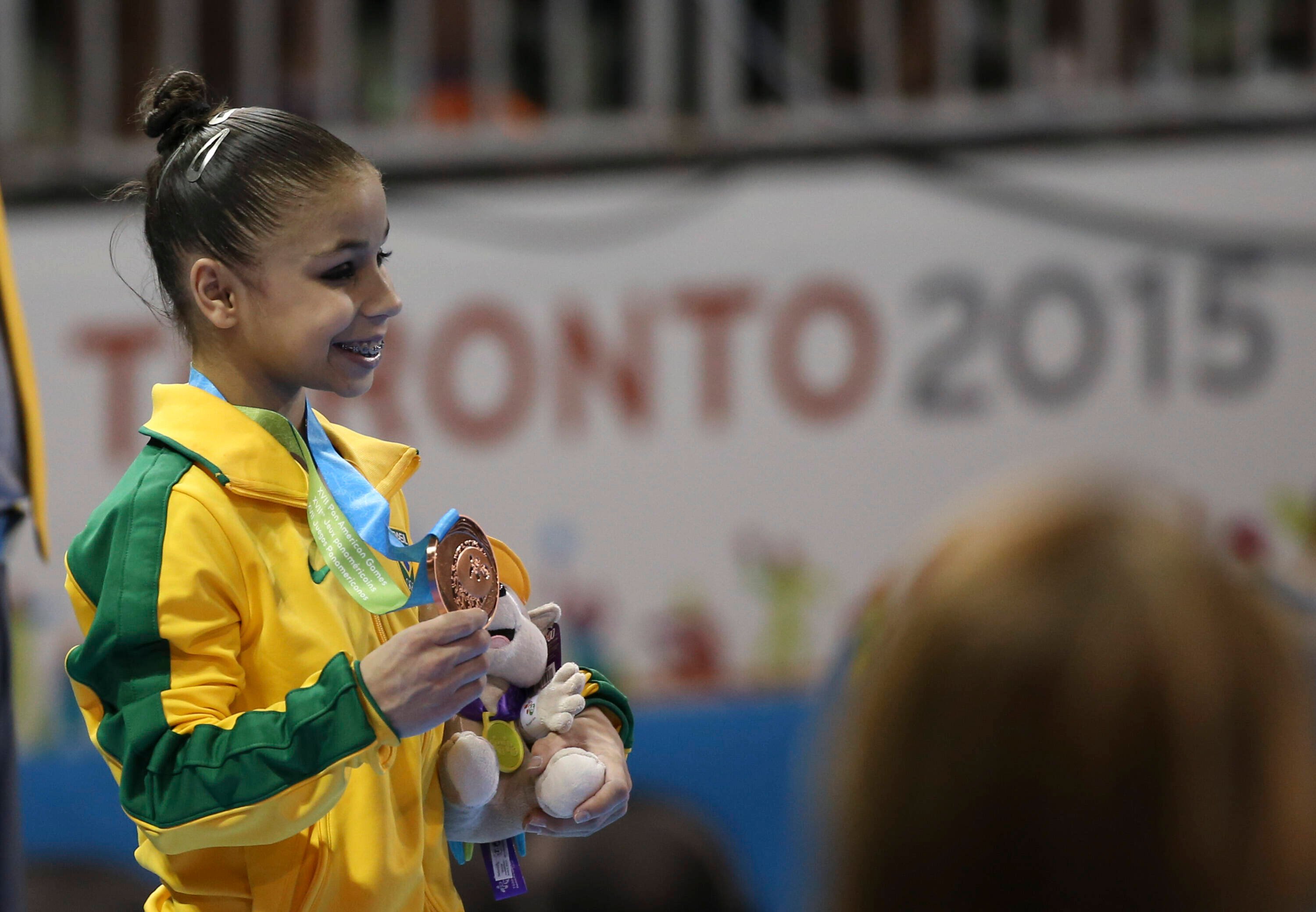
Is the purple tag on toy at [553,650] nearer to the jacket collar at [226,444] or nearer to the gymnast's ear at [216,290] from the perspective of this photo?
the jacket collar at [226,444]

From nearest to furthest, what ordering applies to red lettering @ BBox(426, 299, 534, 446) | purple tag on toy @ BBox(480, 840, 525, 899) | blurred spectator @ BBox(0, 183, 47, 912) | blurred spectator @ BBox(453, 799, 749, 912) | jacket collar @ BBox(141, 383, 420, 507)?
jacket collar @ BBox(141, 383, 420, 507) < purple tag on toy @ BBox(480, 840, 525, 899) < blurred spectator @ BBox(0, 183, 47, 912) < blurred spectator @ BBox(453, 799, 749, 912) < red lettering @ BBox(426, 299, 534, 446)

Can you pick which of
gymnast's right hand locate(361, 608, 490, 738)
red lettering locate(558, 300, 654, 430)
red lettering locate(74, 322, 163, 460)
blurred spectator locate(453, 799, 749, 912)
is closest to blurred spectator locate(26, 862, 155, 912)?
blurred spectator locate(453, 799, 749, 912)

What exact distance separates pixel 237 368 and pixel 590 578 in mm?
2042

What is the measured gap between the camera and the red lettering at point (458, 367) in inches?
127

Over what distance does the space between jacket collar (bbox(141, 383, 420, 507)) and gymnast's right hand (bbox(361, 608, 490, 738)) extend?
16cm

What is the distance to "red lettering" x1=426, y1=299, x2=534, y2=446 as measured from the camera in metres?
3.22

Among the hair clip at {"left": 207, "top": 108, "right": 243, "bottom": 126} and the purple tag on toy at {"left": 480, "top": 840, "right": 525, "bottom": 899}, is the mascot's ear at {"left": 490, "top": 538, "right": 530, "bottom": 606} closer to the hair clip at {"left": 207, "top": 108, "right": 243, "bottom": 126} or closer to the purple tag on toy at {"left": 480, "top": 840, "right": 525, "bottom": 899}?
the purple tag on toy at {"left": 480, "top": 840, "right": 525, "bottom": 899}

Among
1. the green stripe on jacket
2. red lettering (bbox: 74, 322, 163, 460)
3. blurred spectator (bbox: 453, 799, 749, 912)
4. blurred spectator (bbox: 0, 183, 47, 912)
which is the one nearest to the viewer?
the green stripe on jacket

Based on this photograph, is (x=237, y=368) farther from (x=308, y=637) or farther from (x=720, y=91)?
(x=720, y=91)

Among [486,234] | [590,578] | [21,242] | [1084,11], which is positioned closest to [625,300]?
[486,234]

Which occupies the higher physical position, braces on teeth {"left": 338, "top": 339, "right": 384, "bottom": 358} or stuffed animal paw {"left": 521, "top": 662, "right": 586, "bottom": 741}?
braces on teeth {"left": 338, "top": 339, "right": 384, "bottom": 358}

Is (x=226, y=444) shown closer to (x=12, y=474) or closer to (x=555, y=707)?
(x=555, y=707)

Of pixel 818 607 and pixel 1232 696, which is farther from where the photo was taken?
pixel 818 607

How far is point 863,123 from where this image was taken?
3119 millimetres
